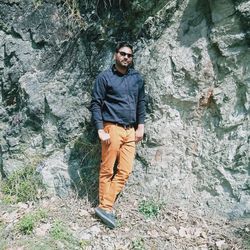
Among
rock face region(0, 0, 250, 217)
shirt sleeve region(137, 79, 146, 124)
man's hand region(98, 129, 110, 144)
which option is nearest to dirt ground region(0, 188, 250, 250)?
rock face region(0, 0, 250, 217)

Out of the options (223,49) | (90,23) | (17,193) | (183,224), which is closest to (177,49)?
(223,49)

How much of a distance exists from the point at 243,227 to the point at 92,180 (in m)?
2.11

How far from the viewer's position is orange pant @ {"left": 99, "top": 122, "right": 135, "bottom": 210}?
5070 mm

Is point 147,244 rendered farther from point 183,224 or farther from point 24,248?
point 24,248

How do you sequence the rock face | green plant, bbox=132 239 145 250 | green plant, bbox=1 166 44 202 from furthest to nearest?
green plant, bbox=1 166 44 202 < the rock face < green plant, bbox=132 239 145 250

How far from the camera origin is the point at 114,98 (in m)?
5.07

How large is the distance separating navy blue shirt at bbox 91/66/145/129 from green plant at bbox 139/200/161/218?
3.61 ft

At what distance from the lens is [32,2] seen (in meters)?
6.20

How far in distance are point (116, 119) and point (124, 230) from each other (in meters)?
1.39

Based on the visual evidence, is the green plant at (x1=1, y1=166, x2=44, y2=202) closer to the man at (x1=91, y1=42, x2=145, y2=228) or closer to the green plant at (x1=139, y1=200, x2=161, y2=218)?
the man at (x1=91, y1=42, x2=145, y2=228)

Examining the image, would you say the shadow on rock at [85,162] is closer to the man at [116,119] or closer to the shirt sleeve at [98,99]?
the man at [116,119]

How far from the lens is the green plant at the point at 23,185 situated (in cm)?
568

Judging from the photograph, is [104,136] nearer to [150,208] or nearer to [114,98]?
[114,98]

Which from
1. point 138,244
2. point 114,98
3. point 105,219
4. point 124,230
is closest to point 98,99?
point 114,98
